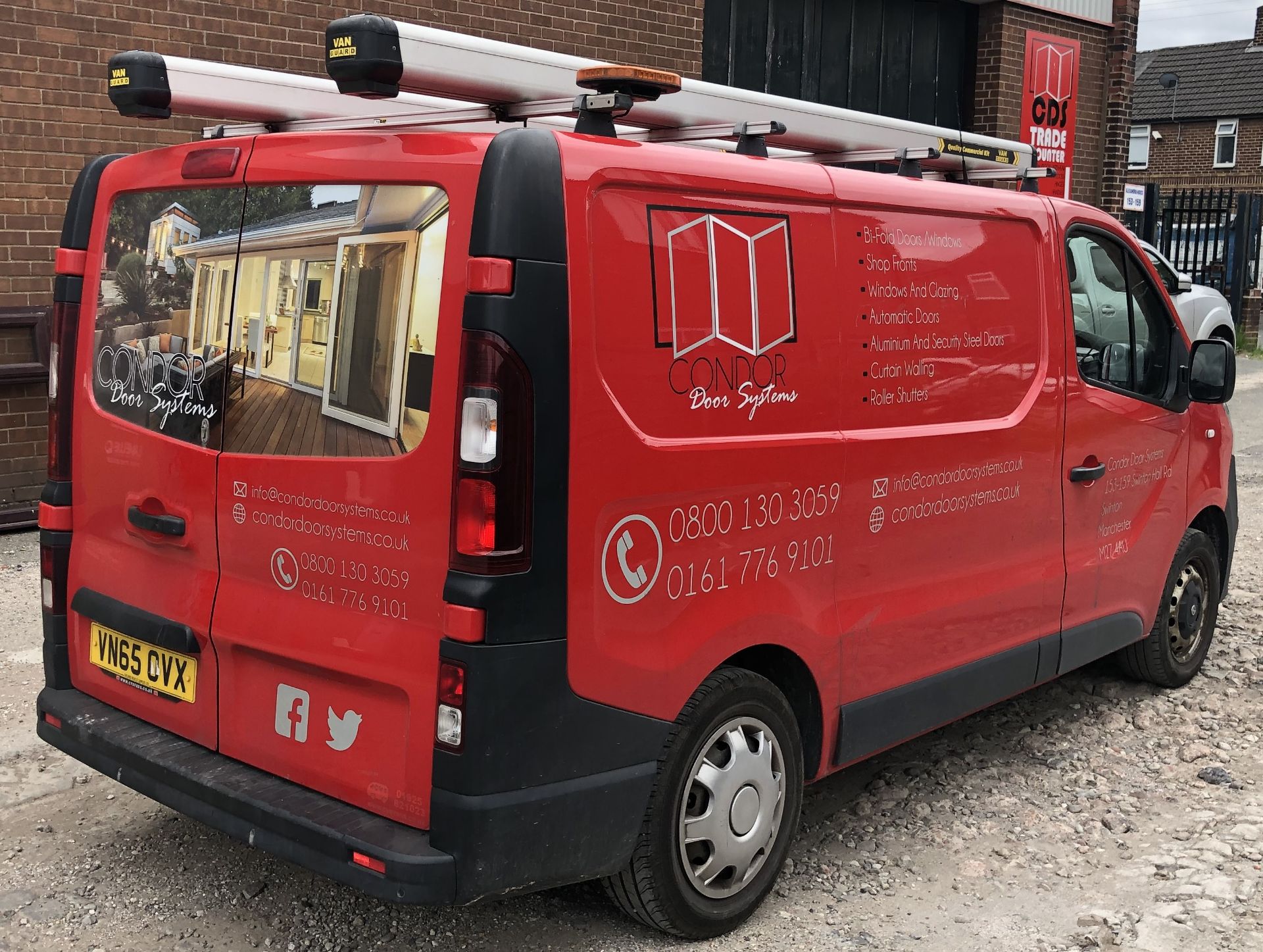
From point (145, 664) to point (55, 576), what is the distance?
1.60 feet

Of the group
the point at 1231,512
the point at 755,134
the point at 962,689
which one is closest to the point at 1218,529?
the point at 1231,512

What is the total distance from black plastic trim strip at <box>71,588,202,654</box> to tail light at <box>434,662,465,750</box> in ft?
2.79

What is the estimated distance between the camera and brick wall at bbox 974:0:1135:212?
14.1 meters

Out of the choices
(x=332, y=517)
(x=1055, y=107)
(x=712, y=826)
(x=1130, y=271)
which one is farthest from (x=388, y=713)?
(x=1055, y=107)

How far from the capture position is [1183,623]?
217 inches

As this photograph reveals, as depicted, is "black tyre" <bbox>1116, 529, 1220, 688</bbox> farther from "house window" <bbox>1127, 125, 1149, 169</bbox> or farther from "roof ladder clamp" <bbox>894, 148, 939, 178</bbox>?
"house window" <bbox>1127, 125, 1149, 169</bbox>

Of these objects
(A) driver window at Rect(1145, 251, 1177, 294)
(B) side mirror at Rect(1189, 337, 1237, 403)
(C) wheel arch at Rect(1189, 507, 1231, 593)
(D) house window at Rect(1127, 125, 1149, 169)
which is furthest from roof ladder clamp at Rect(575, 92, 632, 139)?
(D) house window at Rect(1127, 125, 1149, 169)

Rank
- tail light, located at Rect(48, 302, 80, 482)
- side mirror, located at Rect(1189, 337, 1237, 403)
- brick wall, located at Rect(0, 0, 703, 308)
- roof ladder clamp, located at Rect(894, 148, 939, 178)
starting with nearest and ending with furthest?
tail light, located at Rect(48, 302, 80, 482) → roof ladder clamp, located at Rect(894, 148, 939, 178) → side mirror, located at Rect(1189, 337, 1237, 403) → brick wall, located at Rect(0, 0, 703, 308)

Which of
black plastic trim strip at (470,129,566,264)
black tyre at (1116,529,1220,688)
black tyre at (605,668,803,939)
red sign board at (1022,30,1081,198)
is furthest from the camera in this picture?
red sign board at (1022,30,1081,198)

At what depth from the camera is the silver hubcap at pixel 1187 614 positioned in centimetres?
544

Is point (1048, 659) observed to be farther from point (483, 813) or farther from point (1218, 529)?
point (483, 813)

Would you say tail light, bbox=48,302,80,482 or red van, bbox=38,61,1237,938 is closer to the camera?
red van, bbox=38,61,1237,938

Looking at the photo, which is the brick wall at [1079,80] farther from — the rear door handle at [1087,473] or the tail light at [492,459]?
the tail light at [492,459]

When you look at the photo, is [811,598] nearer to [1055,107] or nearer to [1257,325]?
[1055,107]
